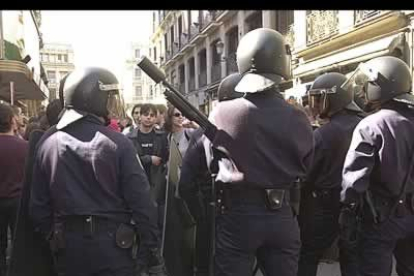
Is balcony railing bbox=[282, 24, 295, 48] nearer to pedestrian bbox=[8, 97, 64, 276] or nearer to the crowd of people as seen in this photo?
the crowd of people

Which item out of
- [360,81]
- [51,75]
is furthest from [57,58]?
[360,81]

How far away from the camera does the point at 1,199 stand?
404 cm

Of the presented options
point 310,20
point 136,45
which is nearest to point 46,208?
point 310,20

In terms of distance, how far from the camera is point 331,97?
3688mm

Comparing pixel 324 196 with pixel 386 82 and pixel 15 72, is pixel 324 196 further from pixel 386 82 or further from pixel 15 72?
pixel 15 72

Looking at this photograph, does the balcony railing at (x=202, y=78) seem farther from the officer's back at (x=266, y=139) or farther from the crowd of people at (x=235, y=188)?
the officer's back at (x=266, y=139)

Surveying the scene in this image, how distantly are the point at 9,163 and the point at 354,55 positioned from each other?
348 inches

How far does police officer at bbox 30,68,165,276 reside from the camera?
2475 millimetres

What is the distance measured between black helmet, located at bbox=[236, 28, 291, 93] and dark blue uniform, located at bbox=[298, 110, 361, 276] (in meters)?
0.83

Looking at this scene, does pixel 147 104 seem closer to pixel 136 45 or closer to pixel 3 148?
pixel 3 148

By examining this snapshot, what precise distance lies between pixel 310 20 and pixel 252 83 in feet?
37.9

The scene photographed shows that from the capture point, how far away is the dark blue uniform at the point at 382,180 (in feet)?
9.84

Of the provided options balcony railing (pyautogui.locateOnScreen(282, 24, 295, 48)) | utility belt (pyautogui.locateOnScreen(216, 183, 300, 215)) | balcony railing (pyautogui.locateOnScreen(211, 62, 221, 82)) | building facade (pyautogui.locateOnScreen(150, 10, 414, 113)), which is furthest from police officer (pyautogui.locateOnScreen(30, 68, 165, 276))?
balcony railing (pyautogui.locateOnScreen(211, 62, 221, 82))

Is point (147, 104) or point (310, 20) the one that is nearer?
point (147, 104)
